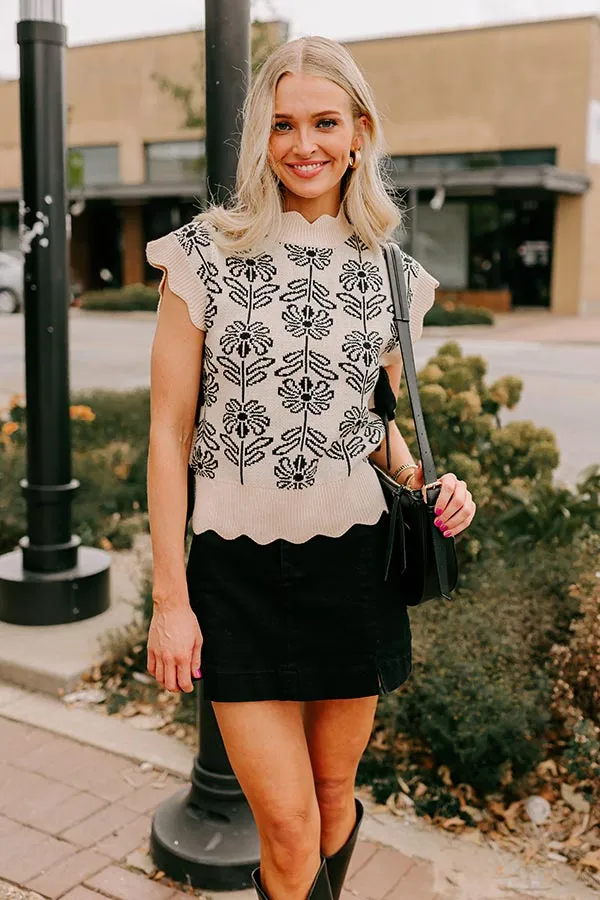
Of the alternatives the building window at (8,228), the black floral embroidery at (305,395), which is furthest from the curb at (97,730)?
the building window at (8,228)

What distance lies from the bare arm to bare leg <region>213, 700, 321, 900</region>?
0.45 feet

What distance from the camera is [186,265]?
1.96 m

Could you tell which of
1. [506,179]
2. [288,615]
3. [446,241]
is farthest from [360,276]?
[446,241]

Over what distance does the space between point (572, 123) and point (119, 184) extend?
13.5 metres

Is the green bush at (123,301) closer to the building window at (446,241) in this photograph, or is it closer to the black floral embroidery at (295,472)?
the building window at (446,241)

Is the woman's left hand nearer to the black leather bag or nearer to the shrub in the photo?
the black leather bag

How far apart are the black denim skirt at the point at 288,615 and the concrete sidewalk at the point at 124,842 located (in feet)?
3.58

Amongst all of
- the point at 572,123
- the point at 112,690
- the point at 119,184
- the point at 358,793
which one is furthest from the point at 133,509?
the point at 119,184

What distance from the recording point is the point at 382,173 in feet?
7.31

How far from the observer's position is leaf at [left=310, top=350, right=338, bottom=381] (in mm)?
1980

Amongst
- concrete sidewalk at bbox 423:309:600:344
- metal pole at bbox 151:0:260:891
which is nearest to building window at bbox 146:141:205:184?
concrete sidewalk at bbox 423:309:600:344

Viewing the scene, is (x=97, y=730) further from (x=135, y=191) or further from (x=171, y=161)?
(x=171, y=161)

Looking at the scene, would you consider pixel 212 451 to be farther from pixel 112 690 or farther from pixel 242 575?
pixel 112 690

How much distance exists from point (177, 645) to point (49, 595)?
2.69 meters
